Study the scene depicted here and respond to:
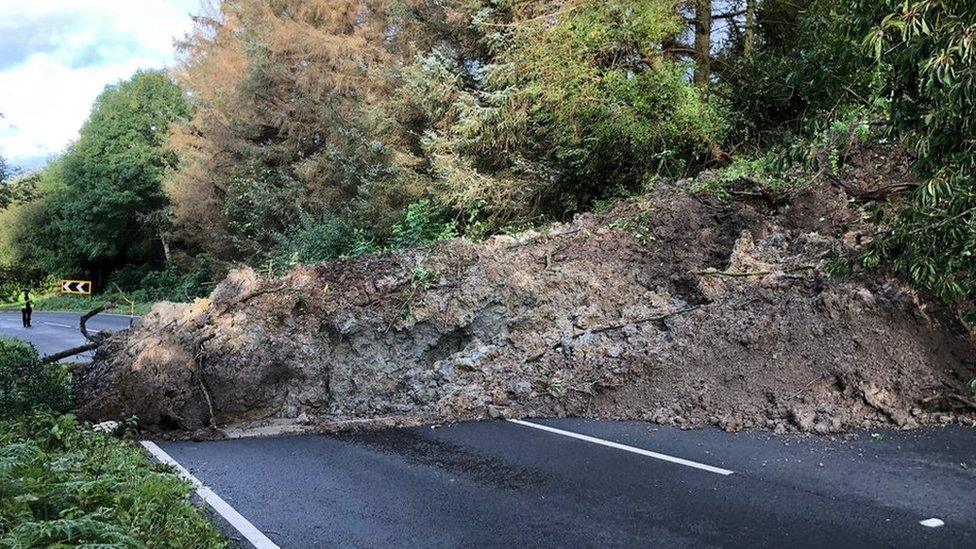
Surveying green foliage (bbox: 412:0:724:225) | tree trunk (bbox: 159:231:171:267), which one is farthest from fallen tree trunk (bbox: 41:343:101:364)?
tree trunk (bbox: 159:231:171:267)

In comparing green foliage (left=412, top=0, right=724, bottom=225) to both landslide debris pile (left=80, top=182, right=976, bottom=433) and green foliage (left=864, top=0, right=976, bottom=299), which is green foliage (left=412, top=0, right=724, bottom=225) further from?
green foliage (left=864, top=0, right=976, bottom=299)

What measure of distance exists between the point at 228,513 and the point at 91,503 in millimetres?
1270

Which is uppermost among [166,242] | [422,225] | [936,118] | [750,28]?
[750,28]

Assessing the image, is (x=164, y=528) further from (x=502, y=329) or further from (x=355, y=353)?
(x=502, y=329)

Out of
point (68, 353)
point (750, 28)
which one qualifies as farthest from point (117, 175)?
point (750, 28)

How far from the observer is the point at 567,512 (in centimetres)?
535

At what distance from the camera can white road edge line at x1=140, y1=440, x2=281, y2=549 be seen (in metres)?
5.00

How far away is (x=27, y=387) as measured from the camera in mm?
8422

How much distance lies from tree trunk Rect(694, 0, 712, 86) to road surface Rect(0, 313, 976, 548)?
1118cm

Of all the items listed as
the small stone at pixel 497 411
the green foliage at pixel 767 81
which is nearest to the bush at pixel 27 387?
the small stone at pixel 497 411

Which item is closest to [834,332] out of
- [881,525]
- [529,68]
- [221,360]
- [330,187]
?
[881,525]

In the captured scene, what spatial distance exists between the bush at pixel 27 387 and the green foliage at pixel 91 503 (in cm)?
211

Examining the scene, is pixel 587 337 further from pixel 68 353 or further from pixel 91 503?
pixel 68 353

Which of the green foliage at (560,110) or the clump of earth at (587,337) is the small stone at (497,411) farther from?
the green foliage at (560,110)
